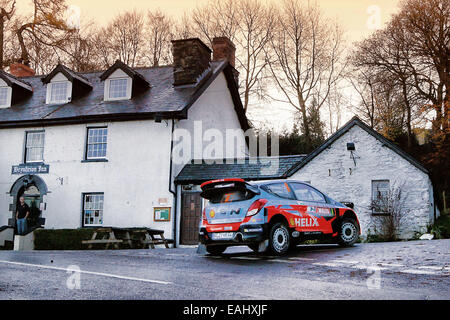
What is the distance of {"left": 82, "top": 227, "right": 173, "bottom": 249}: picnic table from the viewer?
19.0m

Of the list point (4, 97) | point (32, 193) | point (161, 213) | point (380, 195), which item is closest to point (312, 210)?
point (380, 195)

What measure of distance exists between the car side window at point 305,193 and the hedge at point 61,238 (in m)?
9.54

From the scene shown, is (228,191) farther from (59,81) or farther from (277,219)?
(59,81)

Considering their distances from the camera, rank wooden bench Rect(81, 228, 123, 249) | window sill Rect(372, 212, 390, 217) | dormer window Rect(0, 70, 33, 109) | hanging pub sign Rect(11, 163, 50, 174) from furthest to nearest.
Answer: dormer window Rect(0, 70, 33, 109)
hanging pub sign Rect(11, 163, 50, 174)
window sill Rect(372, 212, 390, 217)
wooden bench Rect(81, 228, 123, 249)

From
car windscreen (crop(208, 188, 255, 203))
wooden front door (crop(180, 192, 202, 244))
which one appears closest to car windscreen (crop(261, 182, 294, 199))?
car windscreen (crop(208, 188, 255, 203))

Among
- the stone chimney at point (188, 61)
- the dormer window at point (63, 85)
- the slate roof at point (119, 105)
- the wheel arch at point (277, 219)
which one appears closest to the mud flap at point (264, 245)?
the wheel arch at point (277, 219)

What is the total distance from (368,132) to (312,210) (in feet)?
31.5

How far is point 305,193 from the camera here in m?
13.5

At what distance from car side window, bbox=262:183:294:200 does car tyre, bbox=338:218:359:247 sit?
2116 mm

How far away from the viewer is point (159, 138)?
24391 mm

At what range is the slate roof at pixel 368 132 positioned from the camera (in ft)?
69.3

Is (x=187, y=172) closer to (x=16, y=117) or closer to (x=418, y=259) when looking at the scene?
(x=16, y=117)

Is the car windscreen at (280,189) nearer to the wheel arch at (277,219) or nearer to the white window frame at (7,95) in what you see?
the wheel arch at (277,219)

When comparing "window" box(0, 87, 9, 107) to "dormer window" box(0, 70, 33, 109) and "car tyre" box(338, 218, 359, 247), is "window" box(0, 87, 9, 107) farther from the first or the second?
"car tyre" box(338, 218, 359, 247)
